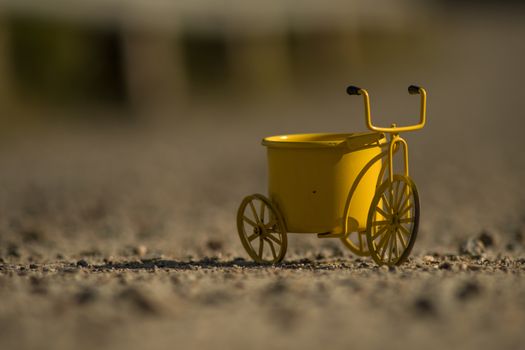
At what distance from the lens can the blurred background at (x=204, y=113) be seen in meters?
8.43

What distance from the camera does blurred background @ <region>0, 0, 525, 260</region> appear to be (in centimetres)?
843

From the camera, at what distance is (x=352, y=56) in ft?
72.7

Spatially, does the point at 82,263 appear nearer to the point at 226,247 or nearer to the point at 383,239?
the point at 226,247

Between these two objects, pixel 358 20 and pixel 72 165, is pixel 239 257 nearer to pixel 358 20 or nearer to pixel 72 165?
pixel 72 165

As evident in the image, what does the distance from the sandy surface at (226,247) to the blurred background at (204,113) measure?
0.05 meters

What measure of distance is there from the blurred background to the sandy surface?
0.05 meters

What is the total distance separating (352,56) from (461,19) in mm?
16655

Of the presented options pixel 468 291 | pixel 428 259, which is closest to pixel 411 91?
pixel 428 259

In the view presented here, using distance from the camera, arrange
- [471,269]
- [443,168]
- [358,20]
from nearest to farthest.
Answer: [471,269], [443,168], [358,20]

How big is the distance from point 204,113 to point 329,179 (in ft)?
41.0

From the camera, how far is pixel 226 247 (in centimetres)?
703

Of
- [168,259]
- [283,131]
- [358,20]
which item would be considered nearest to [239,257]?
[168,259]

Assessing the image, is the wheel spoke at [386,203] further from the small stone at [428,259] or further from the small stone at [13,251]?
the small stone at [13,251]

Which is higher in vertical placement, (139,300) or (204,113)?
(204,113)
